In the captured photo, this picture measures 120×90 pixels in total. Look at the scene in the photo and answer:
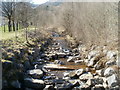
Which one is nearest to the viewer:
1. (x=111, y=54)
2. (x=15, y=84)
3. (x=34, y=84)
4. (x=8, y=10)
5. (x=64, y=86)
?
(x=15, y=84)

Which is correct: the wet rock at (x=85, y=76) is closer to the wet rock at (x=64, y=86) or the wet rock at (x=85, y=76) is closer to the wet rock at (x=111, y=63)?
the wet rock at (x=64, y=86)

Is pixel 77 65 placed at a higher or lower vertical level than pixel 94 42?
lower

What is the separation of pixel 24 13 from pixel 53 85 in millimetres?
12235

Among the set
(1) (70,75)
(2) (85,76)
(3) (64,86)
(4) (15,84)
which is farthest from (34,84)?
(2) (85,76)

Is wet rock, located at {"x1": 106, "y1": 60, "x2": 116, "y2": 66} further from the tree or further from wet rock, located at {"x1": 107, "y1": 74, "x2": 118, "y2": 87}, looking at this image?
the tree

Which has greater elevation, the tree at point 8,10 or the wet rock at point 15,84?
the tree at point 8,10

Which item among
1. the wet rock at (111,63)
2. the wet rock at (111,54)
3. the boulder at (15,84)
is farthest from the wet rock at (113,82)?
the boulder at (15,84)

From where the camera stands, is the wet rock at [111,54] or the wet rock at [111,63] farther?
the wet rock at [111,54]

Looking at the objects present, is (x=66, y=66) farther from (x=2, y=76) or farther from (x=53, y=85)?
(x=2, y=76)

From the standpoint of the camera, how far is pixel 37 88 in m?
10.8

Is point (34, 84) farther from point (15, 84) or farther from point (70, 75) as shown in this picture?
point (70, 75)

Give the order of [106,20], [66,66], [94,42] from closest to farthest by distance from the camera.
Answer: [66,66], [106,20], [94,42]

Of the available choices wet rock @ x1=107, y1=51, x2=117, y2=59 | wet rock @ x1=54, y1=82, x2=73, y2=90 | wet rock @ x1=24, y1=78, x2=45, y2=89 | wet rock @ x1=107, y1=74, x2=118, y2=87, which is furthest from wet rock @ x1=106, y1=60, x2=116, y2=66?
wet rock @ x1=24, y1=78, x2=45, y2=89

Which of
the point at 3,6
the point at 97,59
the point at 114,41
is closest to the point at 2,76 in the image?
the point at 97,59
